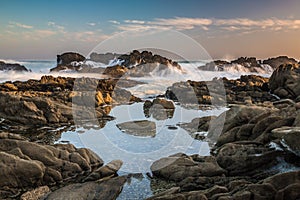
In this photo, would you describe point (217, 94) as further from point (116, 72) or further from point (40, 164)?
point (40, 164)

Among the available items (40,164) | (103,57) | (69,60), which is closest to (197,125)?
(40,164)

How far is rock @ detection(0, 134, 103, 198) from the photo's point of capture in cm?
1023

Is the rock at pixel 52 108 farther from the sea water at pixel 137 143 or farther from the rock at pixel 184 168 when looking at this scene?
the rock at pixel 184 168

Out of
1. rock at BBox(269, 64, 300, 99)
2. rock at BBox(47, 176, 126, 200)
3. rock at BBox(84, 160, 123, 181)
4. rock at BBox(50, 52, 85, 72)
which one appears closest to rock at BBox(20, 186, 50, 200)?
rock at BBox(47, 176, 126, 200)

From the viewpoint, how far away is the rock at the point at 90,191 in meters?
9.28

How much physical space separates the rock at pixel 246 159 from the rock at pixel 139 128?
6.81m

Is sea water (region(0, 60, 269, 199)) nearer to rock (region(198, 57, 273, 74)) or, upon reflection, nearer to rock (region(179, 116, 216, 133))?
rock (region(179, 116, 216, 133))

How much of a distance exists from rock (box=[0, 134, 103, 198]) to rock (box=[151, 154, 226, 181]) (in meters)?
2.66

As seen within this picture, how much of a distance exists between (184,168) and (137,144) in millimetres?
5024

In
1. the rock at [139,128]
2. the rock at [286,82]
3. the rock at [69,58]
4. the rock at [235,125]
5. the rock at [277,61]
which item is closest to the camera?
the rock at [235,125]

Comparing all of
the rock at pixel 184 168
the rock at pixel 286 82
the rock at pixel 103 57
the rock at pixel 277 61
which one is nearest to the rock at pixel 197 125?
the rock at pixel 184 168

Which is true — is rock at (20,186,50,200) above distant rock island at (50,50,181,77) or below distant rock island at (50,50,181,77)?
below

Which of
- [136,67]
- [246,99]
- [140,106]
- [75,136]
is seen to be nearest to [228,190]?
[75,136]

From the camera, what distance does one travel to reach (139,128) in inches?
767
